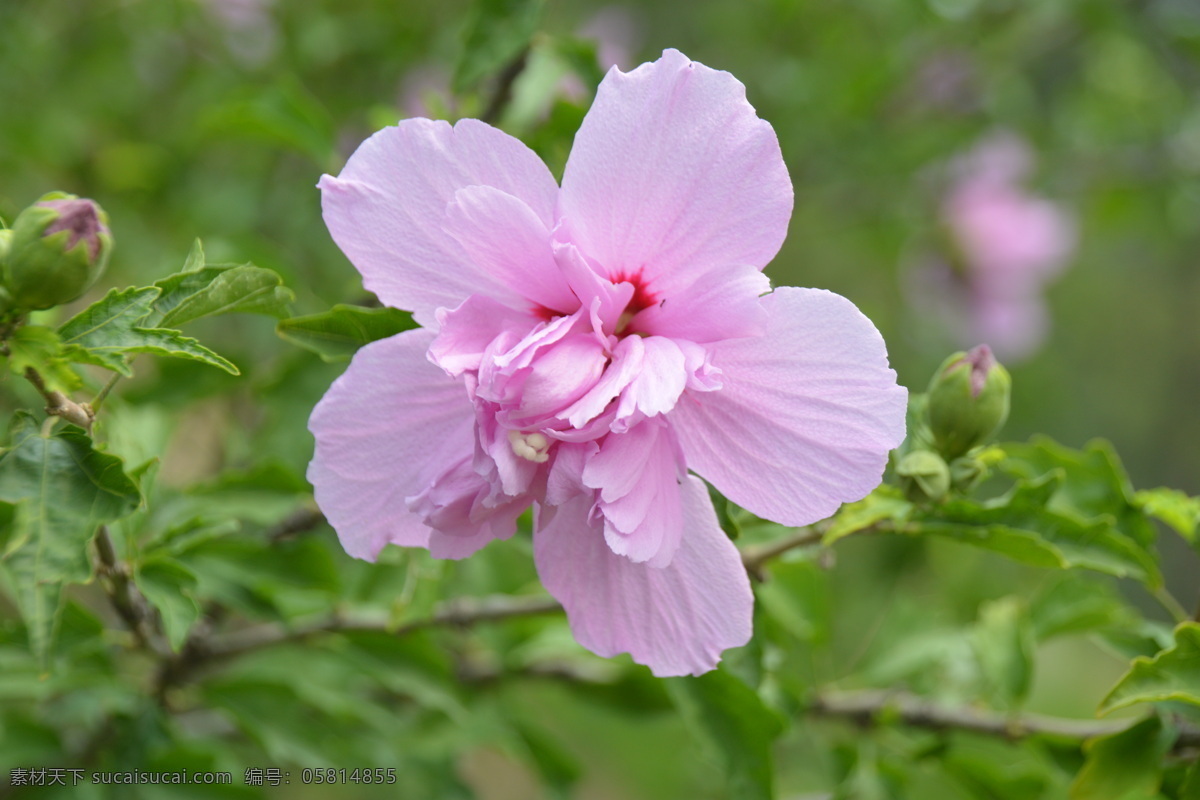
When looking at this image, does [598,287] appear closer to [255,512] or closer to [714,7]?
[255,512]

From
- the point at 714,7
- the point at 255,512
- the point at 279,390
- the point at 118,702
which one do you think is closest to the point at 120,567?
the point at 255,512

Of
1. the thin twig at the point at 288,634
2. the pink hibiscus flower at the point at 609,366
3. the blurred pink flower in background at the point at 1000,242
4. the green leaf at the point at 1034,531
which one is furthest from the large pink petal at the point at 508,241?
the blurred pink flower in background at the point at 1000,242

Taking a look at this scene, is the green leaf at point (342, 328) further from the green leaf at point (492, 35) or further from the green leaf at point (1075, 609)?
the green leaf at point (1075, 609)

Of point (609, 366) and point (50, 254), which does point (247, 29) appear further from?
point (609, 366)

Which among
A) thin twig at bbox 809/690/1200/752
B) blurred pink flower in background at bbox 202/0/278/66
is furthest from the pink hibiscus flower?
blurred pink flower in background at bbox 202/0/278/66

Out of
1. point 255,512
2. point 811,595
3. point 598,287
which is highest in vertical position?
point 598,287

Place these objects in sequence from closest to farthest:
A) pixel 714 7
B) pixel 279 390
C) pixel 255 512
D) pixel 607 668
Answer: pixel 255 512, pixel 279 390, pixel 607 668, pixel 714 7
